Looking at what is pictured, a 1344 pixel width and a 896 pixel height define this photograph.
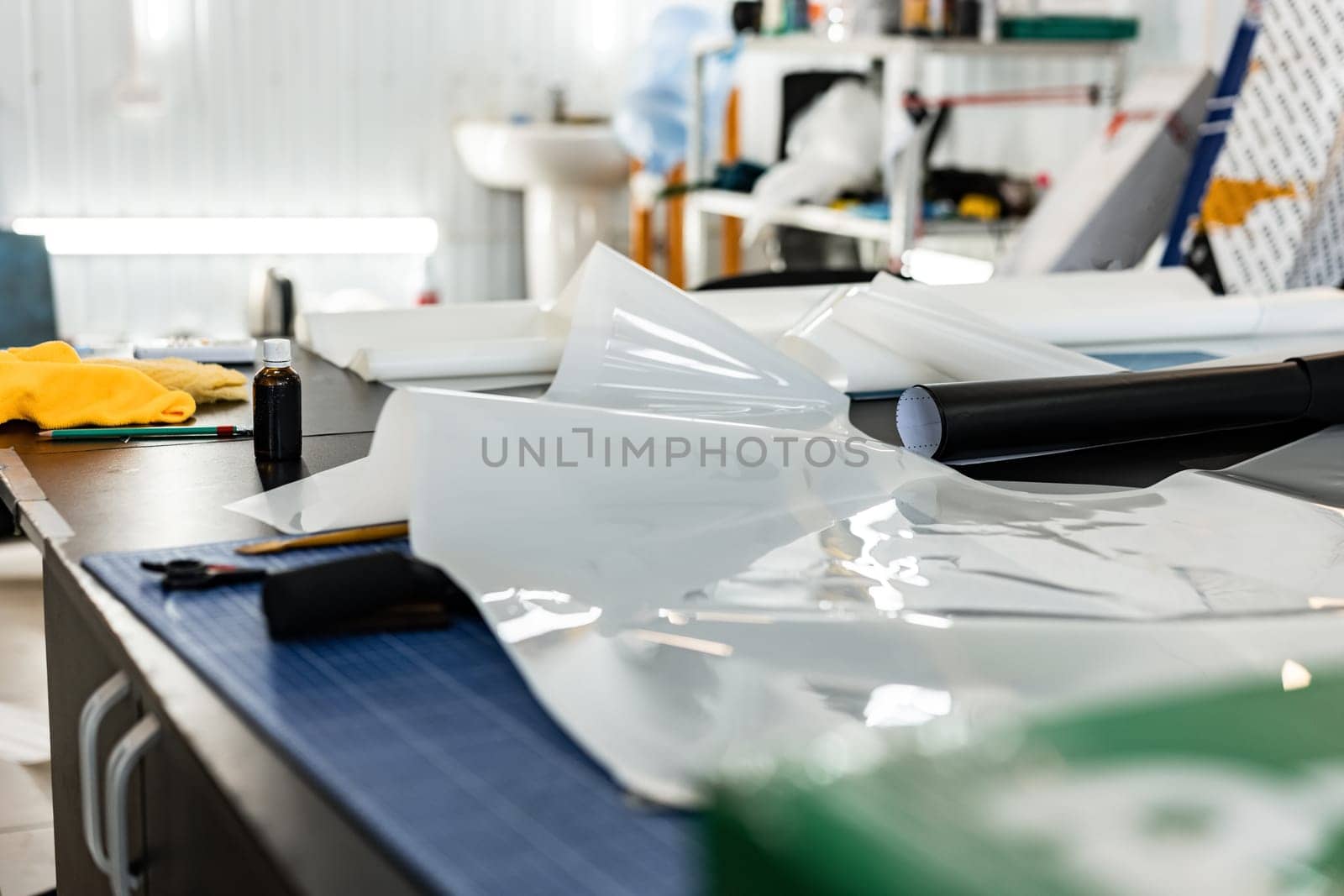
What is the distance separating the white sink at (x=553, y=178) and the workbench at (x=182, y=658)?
3200mm

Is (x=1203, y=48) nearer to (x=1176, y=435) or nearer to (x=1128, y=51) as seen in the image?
(x=1128, y=51)

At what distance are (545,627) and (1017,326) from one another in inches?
42.2

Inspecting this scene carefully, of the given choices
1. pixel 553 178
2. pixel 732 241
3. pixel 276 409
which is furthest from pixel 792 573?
pixel 553 178

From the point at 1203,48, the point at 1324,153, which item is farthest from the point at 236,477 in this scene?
the point at 1203,48

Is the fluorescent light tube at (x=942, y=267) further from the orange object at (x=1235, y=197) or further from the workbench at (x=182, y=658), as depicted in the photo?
the workbench at (x=182, y=658)

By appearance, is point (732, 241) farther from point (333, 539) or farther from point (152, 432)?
point (333, 539)

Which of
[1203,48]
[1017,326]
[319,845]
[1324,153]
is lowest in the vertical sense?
[319,845]

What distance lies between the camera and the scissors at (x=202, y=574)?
0.85 m

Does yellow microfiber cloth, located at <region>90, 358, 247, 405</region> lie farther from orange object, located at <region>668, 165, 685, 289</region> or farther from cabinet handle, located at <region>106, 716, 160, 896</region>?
orange object, located at <region>668, 165, 685, 289</region>

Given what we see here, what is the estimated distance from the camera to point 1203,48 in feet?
10.8

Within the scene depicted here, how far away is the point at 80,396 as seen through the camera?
1335 mm

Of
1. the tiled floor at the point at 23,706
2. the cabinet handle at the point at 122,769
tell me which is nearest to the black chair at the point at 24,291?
the tiled floor at the point at 23,706

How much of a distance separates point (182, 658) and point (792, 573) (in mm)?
348

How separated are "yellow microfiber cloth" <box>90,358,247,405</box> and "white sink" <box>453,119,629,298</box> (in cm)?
327
